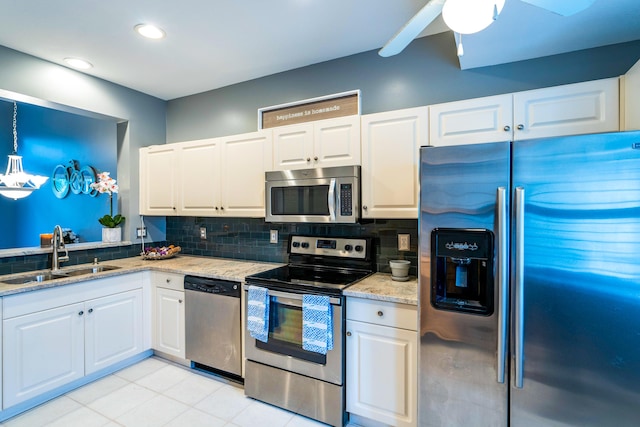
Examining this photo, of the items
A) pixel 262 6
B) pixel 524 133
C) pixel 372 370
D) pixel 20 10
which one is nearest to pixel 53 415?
pixel 372 370

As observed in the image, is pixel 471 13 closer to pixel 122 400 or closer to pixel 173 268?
pixel 173 268

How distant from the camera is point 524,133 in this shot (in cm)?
181

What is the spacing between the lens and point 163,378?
2.56 meters

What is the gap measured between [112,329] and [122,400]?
1.90 feet

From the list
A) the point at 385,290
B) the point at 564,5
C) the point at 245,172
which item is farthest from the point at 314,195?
the point at 564,5

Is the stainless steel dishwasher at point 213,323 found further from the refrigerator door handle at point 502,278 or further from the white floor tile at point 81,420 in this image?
the refrigerator door handle at point 502,278

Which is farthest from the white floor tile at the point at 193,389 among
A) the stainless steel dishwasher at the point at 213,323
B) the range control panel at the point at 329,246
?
the range control panel at the point at 329,246

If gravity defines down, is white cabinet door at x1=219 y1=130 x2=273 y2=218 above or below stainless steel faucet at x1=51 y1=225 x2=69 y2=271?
above

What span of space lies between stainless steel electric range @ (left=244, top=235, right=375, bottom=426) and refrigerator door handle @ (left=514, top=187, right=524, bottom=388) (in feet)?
3.01

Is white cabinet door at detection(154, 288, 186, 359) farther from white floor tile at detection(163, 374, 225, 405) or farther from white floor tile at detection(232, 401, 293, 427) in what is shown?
white floor tile at detection(232, 401, 293, 427)

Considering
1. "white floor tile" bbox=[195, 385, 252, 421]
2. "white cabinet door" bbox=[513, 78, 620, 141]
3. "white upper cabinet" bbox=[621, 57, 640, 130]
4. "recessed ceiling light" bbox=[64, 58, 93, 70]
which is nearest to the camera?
"white upper cabinet" bbox=[621, 57, 640, 130]

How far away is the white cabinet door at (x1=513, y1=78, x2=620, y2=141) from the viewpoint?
1.64m

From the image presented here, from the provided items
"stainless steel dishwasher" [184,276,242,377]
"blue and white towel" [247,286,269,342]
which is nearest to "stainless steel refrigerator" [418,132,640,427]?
"blue and white towel" [247,286,269,342]

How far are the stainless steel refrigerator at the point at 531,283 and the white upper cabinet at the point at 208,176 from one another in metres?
1.55
